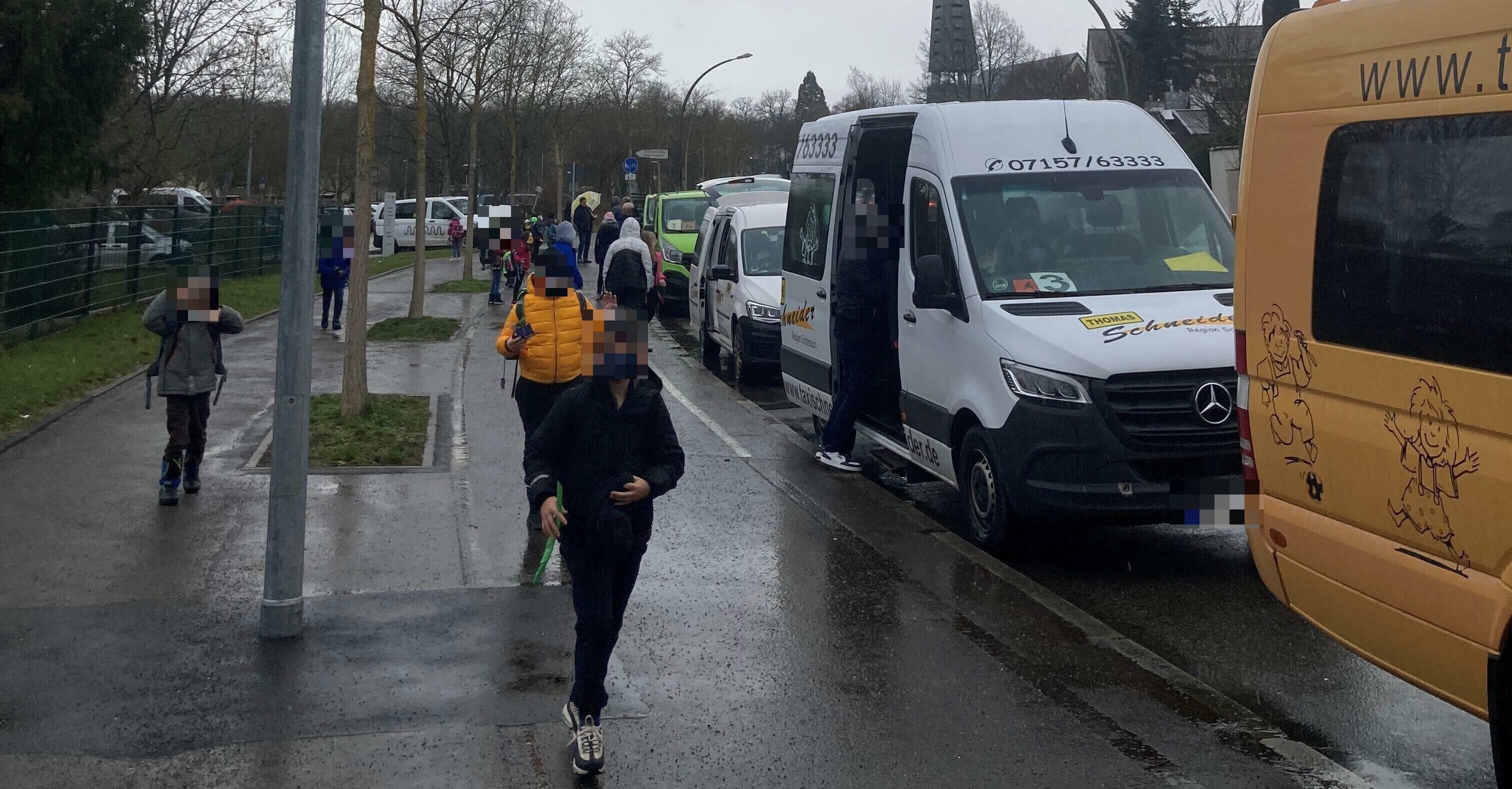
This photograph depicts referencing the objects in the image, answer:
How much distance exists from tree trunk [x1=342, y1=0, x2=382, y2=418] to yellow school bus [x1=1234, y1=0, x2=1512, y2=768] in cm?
839

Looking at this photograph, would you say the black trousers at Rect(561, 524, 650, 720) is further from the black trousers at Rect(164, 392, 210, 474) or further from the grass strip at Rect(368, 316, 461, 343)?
the grass strip at Rect(368, 316, 461, 343)

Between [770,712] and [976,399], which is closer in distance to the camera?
[770,712]

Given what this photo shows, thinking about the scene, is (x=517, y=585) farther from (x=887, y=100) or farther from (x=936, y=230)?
(x=887, y=100)

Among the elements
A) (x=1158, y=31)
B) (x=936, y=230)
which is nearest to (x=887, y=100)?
(x=1158, y=31)

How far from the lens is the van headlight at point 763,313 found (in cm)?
1530

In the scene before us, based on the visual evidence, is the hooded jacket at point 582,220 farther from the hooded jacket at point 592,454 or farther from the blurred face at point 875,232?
the hooded jacket at point 592,454

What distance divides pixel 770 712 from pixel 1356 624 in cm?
217

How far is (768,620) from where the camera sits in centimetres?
677

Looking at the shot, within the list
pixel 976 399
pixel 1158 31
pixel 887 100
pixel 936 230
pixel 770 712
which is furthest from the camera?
pixel 887 100

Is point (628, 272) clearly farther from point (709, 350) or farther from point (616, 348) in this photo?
point (616, 348)

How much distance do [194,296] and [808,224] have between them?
4890 mm

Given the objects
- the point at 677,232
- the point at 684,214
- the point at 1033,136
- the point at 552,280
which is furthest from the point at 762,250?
the point at 684,214

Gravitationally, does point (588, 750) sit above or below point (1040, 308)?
below

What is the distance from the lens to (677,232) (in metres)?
27.6
